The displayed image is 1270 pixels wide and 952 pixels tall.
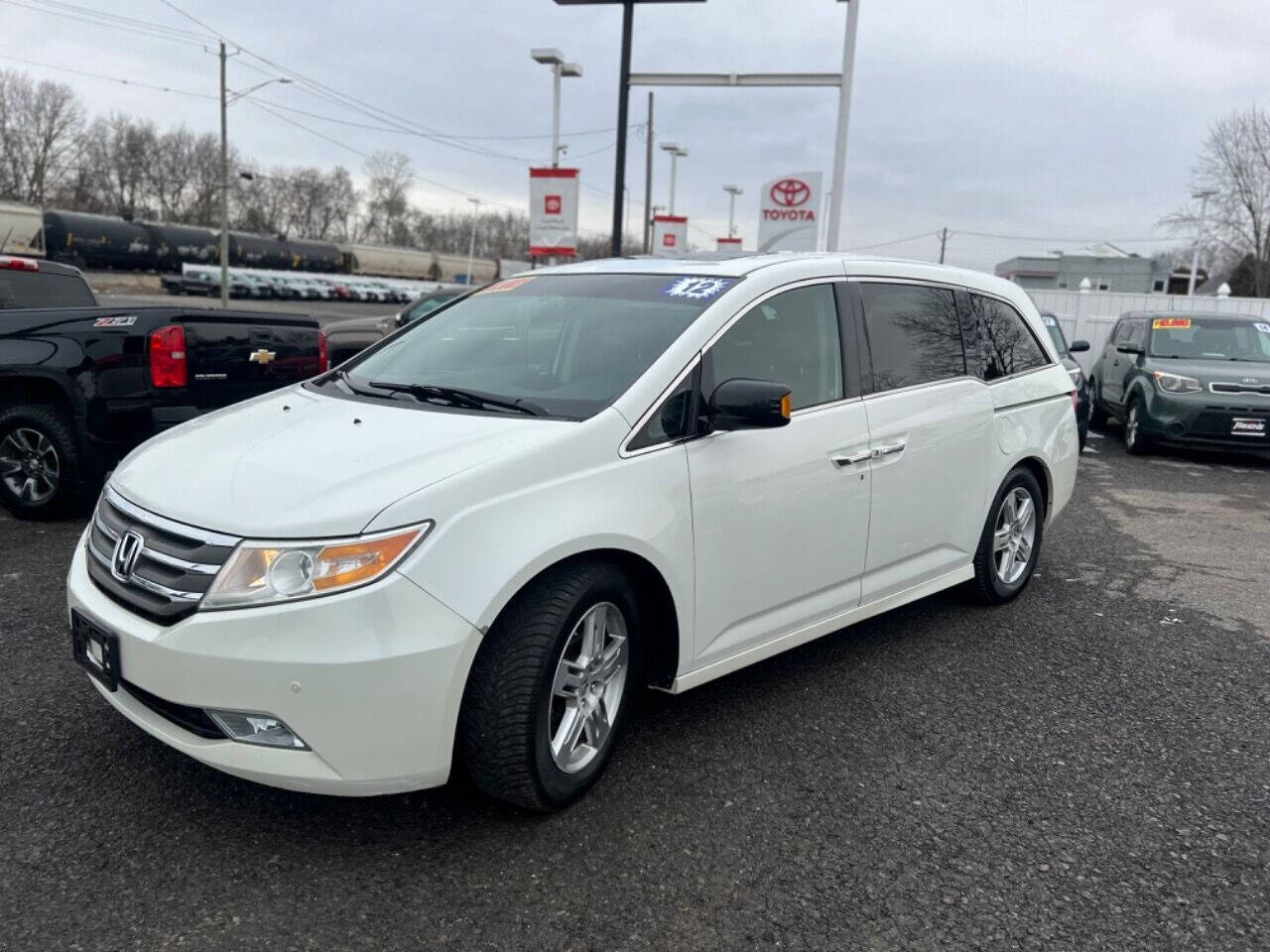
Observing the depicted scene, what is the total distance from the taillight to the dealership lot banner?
11.5m

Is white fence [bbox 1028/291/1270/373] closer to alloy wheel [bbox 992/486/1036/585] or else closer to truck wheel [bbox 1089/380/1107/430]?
truck wheel [bbox 1089/380/1107/430]

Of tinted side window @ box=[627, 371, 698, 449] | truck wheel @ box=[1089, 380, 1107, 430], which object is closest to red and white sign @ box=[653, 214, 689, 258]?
truck wheel @ box=[1089, 380, 1107, 430]

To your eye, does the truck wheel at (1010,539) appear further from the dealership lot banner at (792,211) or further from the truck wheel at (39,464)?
the dealership lot banner at (792,211)

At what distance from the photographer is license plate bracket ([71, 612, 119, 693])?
2.71m

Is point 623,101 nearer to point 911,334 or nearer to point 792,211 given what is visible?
point 792,211

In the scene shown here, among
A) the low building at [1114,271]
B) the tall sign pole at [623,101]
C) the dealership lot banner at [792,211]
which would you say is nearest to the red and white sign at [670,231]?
the dealership lot banner at [792,211]

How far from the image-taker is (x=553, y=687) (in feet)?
9.39

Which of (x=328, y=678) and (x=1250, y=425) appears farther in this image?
(x=1250, y=425)

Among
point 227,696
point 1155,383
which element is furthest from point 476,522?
point 1155,383

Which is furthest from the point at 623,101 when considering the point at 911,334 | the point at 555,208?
the point at 911,334

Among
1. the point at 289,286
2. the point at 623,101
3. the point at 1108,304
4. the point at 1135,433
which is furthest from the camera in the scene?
the point at 289,286

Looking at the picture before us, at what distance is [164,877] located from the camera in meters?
2.61

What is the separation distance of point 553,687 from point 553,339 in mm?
1417

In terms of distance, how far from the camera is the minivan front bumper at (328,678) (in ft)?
8.05
